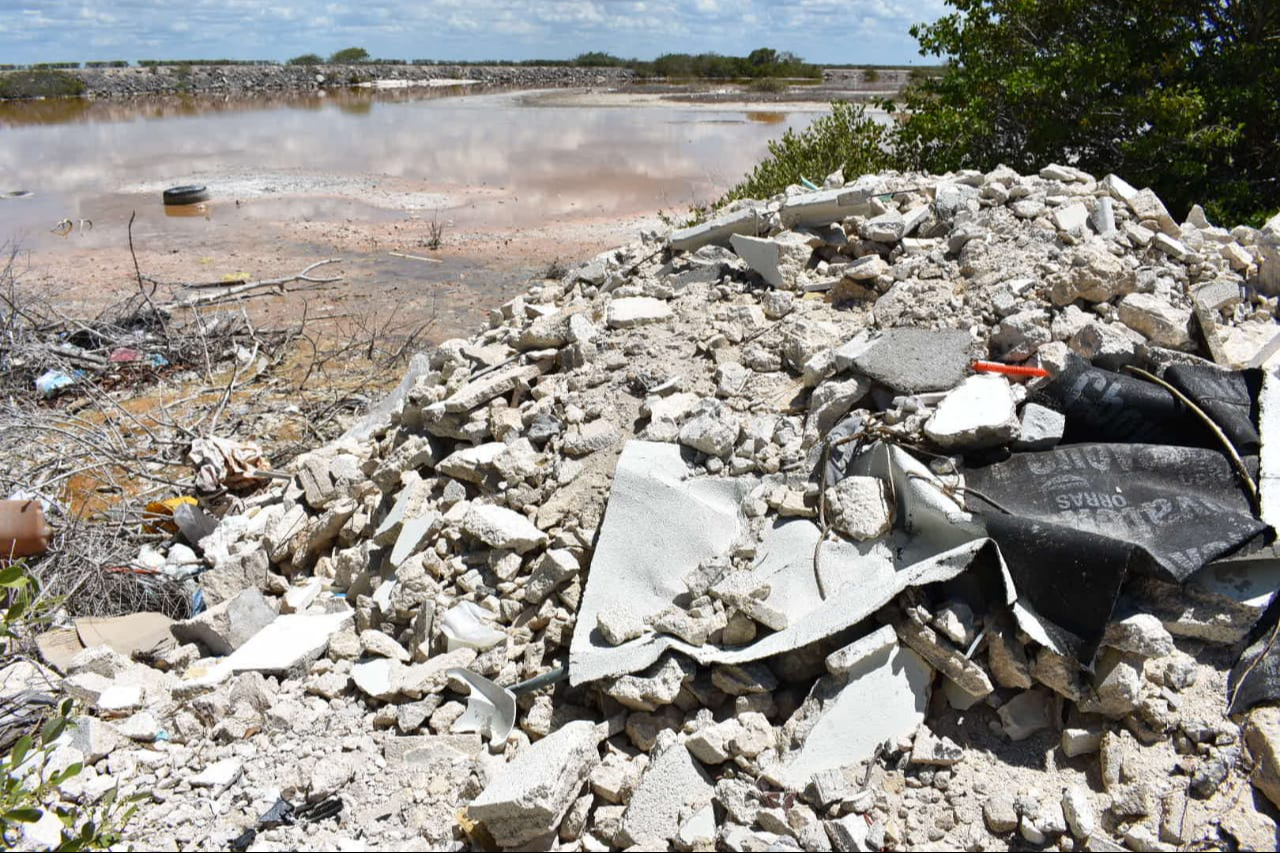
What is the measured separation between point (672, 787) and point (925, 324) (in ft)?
8.69

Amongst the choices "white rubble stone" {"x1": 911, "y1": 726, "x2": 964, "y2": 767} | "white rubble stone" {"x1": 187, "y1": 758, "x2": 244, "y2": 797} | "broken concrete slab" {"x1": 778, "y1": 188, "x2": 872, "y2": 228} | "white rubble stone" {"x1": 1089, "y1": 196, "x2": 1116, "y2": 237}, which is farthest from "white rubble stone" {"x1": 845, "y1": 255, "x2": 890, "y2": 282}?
"white rubble stone" {"x1": 187, "y1": 758, "x2": 244, "y2": 797}

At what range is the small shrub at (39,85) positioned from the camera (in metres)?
43.6

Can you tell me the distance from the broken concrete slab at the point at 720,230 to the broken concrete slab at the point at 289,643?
3.30 meters

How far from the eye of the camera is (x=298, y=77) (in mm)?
59562

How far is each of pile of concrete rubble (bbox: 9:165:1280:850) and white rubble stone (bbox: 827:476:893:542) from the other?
1cm

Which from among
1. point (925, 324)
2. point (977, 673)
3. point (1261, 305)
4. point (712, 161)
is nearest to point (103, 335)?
point (925, 324)

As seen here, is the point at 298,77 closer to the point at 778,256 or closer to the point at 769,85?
the point at 769,85

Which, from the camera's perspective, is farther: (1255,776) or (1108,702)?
(1108,702)

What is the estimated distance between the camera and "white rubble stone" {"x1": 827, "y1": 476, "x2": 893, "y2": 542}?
337 cm

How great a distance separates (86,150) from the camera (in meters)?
26.1

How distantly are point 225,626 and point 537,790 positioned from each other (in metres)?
2.22

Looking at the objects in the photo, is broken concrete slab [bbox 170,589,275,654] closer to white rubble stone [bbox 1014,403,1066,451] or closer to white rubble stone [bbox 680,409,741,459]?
white rubble stone [bbox 680,409,741,459]

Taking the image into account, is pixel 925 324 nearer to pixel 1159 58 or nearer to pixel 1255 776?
pixel 1255 776

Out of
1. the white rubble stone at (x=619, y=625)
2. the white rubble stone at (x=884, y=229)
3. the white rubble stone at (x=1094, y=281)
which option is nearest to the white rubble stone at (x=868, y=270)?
the white rubble stone at (x=884, y=229)
